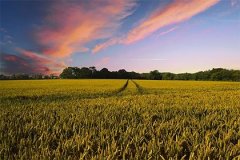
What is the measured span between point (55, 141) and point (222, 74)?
11897 centimetres

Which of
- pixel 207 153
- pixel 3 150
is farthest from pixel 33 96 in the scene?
pixel 207 153

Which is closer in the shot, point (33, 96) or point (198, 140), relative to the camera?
point (198, 140)

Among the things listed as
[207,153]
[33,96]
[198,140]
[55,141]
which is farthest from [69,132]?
[33,96]

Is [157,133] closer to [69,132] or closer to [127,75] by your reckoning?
[69,132]

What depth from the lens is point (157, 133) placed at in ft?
15.7

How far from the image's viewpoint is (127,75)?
129 meters

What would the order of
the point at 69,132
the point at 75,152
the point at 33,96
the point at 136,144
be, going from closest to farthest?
the point at 75,152, the point at 136,144, the point at 69,132, the point at 33,96

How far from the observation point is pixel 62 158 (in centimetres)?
338

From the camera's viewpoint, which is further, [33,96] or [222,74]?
[222,74]

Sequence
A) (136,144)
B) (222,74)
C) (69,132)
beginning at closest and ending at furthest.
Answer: (136,144) < (69,132) < (222,74)

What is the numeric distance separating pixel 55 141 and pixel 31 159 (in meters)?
1.23

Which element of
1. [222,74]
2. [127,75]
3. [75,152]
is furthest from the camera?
[127,75]

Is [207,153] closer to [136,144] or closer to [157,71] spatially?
[136,144]

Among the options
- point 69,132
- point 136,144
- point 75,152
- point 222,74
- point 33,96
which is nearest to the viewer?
point 75,152
